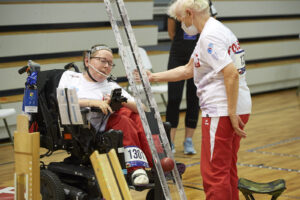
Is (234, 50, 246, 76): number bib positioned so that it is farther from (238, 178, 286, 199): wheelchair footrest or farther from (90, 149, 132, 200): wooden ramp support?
(90, 149, 132, 200): wooden ramp support

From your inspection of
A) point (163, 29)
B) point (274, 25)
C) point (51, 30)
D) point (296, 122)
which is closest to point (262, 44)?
A: point (274, 25)

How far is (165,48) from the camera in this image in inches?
270

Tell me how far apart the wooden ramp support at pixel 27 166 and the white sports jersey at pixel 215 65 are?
825 mm

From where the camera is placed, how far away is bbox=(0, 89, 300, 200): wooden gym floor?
3.56 metres

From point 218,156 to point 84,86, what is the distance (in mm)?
973

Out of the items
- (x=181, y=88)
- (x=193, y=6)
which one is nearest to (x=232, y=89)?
(x=193, y=6)

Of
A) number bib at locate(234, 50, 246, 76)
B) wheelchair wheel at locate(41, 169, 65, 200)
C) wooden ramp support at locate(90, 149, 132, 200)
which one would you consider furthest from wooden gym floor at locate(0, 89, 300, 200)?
wooden ramp support at locate(90, 149, 132, 200)

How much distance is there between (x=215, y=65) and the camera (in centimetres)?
236

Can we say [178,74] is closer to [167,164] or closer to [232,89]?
[232,89]

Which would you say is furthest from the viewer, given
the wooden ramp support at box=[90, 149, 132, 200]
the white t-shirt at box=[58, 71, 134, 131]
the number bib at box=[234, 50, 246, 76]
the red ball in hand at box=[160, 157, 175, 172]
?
the white t-shirt at box=[58, 71, 134, 131]

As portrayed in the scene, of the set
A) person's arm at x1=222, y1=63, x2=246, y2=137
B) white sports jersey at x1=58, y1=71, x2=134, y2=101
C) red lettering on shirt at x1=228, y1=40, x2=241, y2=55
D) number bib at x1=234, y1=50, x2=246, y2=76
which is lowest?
person's arm at x1=222, y1=63, x2=246, y2=137

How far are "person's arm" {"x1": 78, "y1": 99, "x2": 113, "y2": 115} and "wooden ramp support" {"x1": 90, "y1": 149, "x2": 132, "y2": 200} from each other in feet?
2.49

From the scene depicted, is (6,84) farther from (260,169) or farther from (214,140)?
(214,140)

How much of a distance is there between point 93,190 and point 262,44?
5619mm
